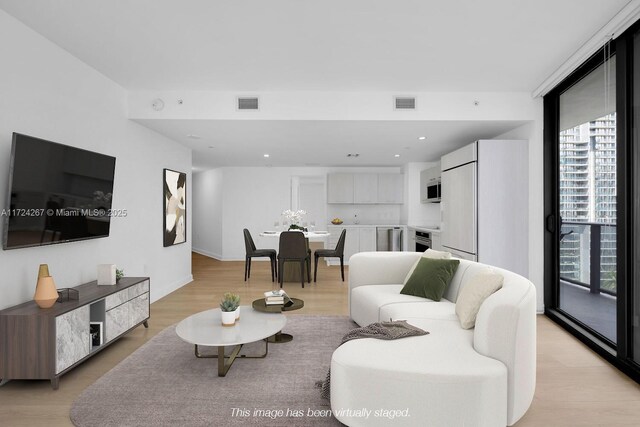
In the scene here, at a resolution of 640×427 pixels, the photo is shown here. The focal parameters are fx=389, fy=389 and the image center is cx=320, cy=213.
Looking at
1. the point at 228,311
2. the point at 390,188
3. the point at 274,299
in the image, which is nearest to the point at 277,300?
the point at 274,299

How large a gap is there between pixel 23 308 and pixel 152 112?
8.54 feet

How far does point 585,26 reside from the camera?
304 cm

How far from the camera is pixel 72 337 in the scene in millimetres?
2814

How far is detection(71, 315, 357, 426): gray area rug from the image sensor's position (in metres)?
2.25

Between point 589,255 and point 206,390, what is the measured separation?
3.88m

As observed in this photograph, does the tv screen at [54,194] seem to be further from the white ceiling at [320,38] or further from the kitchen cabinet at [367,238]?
the kitchen cabinet at [367,238]

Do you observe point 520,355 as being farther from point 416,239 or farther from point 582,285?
point 416,239

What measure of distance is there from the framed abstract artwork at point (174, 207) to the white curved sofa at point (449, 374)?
4.21m

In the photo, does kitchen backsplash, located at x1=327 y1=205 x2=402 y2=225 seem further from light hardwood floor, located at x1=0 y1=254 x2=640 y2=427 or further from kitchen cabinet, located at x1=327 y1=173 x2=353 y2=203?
light hardwood floor, located at x1=0 y1=254 x2=640 y2=427

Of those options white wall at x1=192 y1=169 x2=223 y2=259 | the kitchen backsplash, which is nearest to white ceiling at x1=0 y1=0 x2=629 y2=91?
the kitchen backsplash

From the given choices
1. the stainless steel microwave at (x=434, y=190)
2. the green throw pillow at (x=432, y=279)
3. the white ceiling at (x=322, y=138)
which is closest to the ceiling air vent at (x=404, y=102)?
the white ceiling at (x=322, y=138)

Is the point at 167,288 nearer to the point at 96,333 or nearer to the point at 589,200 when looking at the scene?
the point at 96,333

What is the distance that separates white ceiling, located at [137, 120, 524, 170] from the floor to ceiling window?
2.57 ft

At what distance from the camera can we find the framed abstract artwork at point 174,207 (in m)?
5.68
